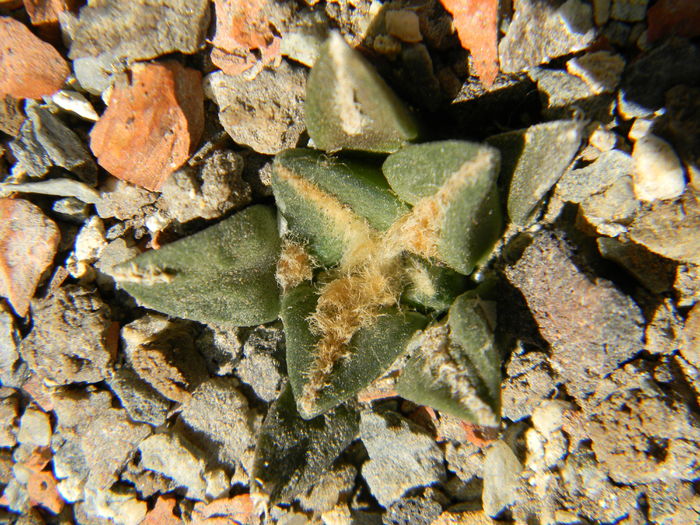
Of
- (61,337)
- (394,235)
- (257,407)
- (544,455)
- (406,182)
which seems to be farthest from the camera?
(257,407)

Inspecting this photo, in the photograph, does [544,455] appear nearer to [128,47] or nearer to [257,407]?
[257,407]

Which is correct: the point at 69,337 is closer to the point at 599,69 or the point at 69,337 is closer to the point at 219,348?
the point at 219,348

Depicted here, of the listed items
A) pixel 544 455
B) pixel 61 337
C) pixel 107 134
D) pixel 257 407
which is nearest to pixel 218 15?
pixel 107 134

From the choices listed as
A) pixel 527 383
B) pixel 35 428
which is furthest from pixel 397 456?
pixel 35 428

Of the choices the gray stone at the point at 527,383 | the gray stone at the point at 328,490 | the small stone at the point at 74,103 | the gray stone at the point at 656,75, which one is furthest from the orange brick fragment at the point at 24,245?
the gray stone at the point at 656,75

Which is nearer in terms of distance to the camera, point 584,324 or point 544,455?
point 584,324

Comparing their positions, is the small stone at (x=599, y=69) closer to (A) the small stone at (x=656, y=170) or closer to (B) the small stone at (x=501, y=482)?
(A) the small stone at (x=656, y=170)
